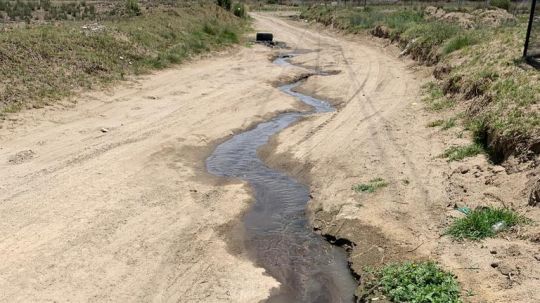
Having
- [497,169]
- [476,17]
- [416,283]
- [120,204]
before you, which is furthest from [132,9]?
[416,283]

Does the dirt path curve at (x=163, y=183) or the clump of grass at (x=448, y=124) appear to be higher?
the clump of grass at (x=448, y=124)

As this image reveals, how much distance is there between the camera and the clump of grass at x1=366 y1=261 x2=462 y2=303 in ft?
18.4

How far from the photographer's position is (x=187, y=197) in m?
9.06

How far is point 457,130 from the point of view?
37.2ft

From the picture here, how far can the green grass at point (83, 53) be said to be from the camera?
45.5 ft

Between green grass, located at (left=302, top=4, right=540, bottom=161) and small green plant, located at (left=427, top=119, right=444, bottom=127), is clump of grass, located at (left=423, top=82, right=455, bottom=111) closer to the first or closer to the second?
green grass, located at (left=302, top=4, right=540, bottom=161)

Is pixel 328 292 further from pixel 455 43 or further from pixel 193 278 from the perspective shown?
pixel 455 43

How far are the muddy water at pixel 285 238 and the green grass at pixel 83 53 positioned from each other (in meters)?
5.80

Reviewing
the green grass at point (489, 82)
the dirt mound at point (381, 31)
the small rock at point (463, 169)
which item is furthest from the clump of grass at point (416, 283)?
the dirt mound at point (381, 31)

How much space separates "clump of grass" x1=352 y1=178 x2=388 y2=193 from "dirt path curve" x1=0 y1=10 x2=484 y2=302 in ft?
0.63

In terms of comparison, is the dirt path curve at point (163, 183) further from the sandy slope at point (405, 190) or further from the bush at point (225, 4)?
the bush at point (225, 4)

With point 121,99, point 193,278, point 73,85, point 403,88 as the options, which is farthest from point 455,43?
point 193,278

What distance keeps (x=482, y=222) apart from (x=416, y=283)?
5.90 ft

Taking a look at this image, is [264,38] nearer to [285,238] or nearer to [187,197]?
[187,197]
